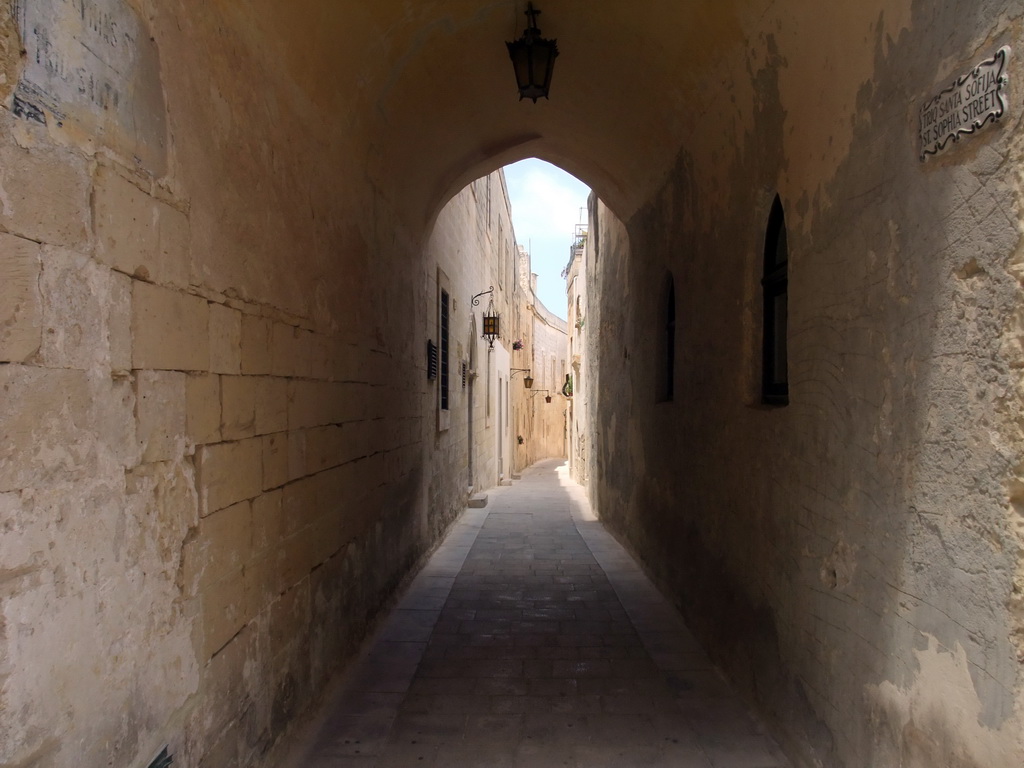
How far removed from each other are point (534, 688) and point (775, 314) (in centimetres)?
259

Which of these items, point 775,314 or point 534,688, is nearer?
point 775,314

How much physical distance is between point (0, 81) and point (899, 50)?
2523 mm

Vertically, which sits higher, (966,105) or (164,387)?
Answer: (966,105)

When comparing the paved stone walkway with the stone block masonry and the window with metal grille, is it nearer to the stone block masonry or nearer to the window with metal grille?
the stone block masonry

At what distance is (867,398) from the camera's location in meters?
2.47

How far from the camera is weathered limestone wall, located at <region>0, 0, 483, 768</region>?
1574 millimetres

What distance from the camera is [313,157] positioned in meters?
3.61

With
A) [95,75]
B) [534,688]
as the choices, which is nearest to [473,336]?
[534,688]

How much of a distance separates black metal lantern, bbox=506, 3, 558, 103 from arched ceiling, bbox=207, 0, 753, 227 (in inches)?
16.0

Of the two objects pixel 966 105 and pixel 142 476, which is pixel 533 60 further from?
pixel 142 476

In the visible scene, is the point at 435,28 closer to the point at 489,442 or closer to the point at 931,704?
the point at 931,704

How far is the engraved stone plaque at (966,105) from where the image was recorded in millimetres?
1722

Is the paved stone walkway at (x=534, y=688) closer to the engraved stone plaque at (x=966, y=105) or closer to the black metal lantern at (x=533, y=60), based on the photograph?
the engraved stone plaque at (x=966, y=105)

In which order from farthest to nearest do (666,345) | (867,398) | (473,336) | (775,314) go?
(473,336) → (666,345) → (775,314) → (867,398)
